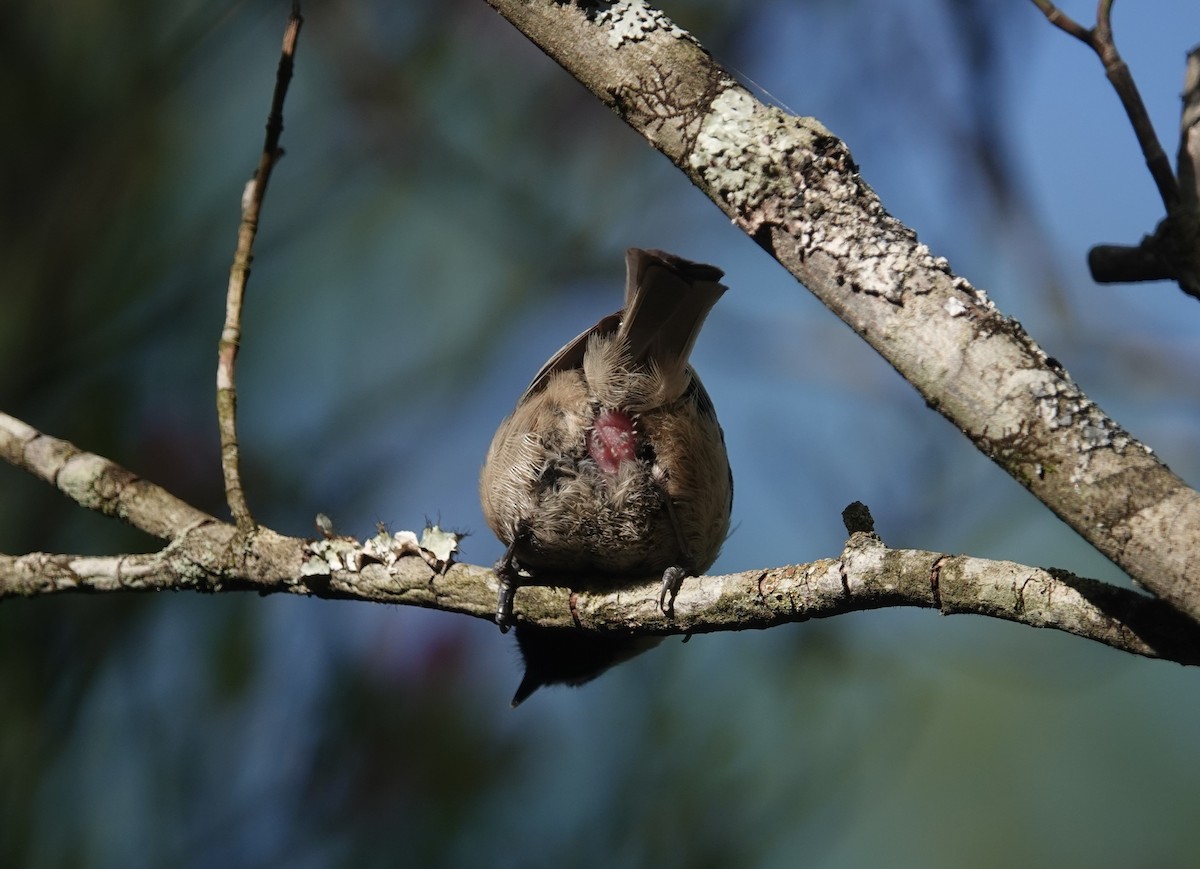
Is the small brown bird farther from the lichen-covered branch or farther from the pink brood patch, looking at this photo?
the lichen-covered branch


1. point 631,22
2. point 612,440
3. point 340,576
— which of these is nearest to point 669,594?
point 340,576

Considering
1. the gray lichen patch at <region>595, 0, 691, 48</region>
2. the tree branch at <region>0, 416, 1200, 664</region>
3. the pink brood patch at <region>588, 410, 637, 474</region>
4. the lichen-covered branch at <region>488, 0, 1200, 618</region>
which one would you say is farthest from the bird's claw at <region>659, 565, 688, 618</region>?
the gray lichen patch at <region>595, 0, 691, 48</region>

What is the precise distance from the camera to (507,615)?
7.35 feet

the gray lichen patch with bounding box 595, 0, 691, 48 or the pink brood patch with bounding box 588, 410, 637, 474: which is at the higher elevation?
the gray lichen patch with bounding box 595, 0, 691, 48

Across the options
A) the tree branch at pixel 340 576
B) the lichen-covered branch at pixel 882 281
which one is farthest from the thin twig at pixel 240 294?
the lichen-covered branch at pixel 882 281

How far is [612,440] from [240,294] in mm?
983

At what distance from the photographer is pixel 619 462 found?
8.98 ft

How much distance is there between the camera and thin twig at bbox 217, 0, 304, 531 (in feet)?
7.36

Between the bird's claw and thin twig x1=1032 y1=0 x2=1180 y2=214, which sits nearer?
thin twig x1=1032 y1=0 x2=1180 y2=214

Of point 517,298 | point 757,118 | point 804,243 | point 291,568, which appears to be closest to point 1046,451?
point 804,243

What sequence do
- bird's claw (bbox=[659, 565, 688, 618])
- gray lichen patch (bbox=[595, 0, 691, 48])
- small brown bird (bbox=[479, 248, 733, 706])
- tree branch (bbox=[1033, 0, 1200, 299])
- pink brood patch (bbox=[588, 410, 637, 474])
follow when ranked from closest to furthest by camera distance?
tree branch (bbox=[1033, 0, 1200, 299])
gray lichen patch (bbox=[595, 0, 691, 48])
bird's claw (bbox=[659, 565, 688, 618])
small brown bird (bbox=[479, 248, 733, 706])
pink brood patch (bbox=[588, 410, 637, 474])

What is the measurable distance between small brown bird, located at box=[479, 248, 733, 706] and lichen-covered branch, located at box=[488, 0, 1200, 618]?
1.03 meters

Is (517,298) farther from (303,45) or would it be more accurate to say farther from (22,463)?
(22,463)

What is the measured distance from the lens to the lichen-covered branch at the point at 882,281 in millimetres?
1130
